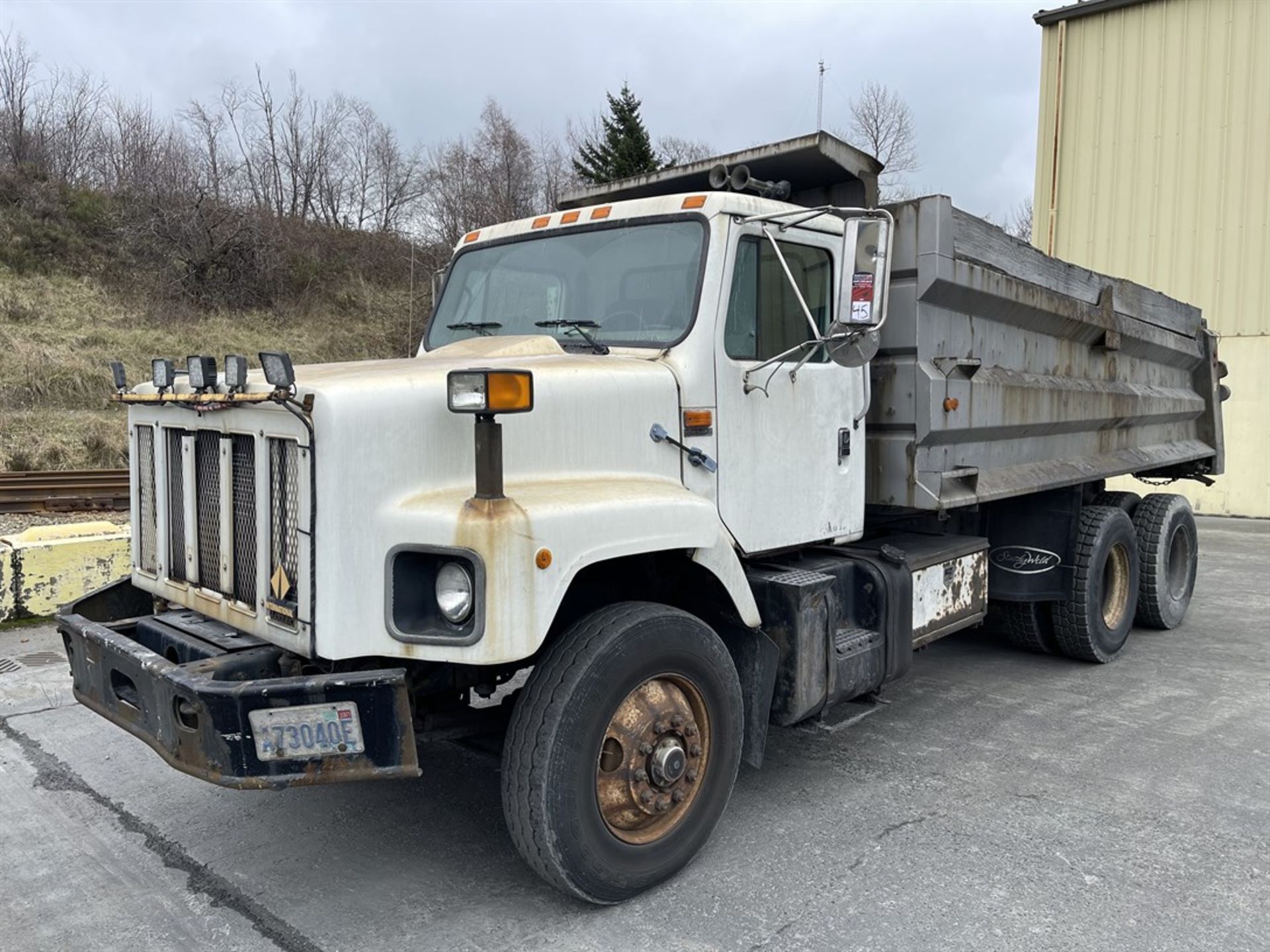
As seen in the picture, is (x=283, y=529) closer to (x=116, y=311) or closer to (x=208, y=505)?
(x=208, y=505)

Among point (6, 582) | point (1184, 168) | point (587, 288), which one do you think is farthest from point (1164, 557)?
point (1184, 168)

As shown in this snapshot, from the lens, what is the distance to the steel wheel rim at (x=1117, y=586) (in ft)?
23.5

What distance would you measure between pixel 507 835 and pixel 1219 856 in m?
2.72

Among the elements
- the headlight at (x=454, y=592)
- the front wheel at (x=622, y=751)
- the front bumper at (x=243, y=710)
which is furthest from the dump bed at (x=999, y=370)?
the front bumper at (x=243, y=710)

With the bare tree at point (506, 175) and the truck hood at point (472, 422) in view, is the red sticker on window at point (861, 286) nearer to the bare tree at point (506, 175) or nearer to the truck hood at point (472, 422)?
the truck hood at point (472, 422)

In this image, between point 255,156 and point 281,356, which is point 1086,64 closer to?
point 281,356

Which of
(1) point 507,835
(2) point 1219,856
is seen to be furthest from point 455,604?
(2) point 1219,856

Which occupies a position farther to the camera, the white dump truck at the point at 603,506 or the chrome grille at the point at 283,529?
the chrome grille at the point at 283,529

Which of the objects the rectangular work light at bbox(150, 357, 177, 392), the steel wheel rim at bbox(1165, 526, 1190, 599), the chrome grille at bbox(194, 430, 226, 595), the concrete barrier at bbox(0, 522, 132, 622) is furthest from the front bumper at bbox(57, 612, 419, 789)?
the steel wheel rim at bbox(1165, 526, 1190, 599)

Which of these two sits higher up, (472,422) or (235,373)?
(235,373)

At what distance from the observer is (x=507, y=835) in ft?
13.6

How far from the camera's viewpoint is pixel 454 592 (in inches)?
122

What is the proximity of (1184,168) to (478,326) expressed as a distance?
45.0 feet

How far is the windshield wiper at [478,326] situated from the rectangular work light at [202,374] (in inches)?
53.4
